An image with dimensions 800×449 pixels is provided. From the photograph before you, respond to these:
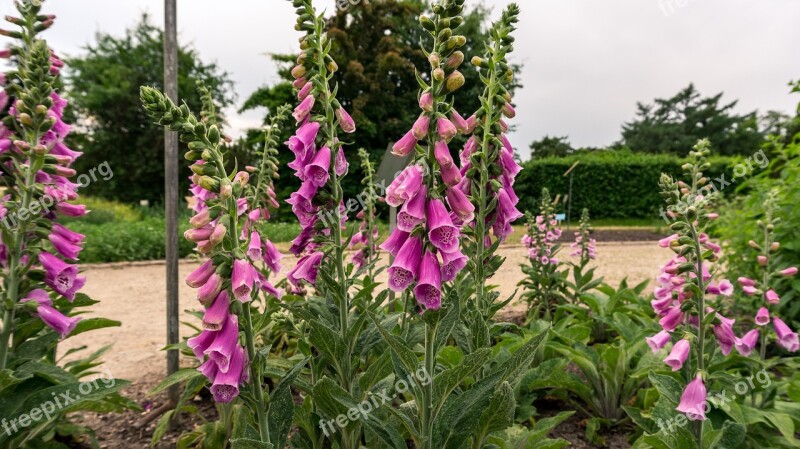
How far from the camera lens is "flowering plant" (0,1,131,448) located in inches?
85.9

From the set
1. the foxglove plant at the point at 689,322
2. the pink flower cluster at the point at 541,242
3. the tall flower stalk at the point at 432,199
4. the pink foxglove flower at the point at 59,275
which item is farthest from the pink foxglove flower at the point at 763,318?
the pink foxglove flower at the point at 59,275

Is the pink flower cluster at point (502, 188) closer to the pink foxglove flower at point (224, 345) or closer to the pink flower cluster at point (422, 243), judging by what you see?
the pink flower cluster at point (422, 243)

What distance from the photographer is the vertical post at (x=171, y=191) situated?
10.4 ft

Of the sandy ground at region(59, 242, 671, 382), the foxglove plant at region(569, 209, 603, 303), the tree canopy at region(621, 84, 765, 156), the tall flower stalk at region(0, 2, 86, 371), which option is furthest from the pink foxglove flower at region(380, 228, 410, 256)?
the tree canopy at region(621, 84, 765, 156)

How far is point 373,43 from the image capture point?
72.3ft

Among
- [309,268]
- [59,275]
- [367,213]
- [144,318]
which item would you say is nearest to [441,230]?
[309,268]

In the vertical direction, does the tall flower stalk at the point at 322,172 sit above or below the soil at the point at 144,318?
above

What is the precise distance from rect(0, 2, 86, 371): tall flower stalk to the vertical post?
76 centimetres

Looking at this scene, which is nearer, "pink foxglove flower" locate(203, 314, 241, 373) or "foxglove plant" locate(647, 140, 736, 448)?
"pink foxglove flower" locate(203, 314, 241, 373)

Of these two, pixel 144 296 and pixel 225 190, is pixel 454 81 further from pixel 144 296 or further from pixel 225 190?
pixel 144 296

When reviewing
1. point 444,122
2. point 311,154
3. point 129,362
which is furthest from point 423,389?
point 129,362

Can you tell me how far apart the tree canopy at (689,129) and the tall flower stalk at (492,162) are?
4770 cm

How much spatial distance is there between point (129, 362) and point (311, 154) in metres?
3.77

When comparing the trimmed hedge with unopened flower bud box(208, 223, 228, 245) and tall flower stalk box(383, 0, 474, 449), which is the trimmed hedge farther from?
unopened flower bud box(208, 223, 228, 245)
